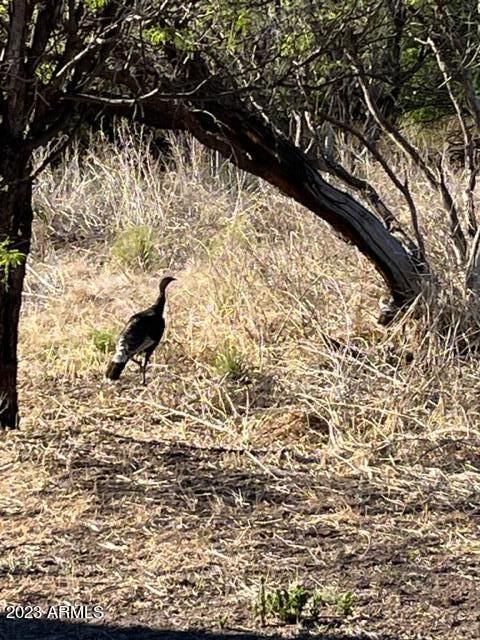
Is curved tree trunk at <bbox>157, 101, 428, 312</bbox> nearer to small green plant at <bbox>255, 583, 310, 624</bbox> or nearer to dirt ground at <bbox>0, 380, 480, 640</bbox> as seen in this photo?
dirt ground at <bbox>0, 380, 480, 640</bbox>

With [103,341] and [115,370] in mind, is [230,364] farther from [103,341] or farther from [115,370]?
[103,341]

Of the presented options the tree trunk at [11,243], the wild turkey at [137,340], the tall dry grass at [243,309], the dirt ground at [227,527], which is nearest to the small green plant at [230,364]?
the tall dry grass at [243,309]

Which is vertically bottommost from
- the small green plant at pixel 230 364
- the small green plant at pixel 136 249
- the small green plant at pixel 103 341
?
the small green plant at pixel 230 364

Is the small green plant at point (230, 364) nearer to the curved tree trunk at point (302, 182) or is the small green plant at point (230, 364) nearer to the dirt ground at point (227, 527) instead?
the dirt ground at point (227, 527)

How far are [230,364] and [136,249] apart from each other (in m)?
3.04

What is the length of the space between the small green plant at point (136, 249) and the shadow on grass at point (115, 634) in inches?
234

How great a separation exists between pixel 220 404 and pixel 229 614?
8.83ft

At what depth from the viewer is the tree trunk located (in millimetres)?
5605

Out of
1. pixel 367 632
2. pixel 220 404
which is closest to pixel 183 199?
pixel 220 404

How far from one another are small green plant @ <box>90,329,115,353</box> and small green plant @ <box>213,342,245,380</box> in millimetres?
784

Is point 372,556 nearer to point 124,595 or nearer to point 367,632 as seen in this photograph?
point 367,632

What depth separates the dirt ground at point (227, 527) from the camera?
4254 millimetres

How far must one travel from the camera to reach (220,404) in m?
6.84

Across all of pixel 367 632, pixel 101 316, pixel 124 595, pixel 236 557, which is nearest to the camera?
pixel 367 632
